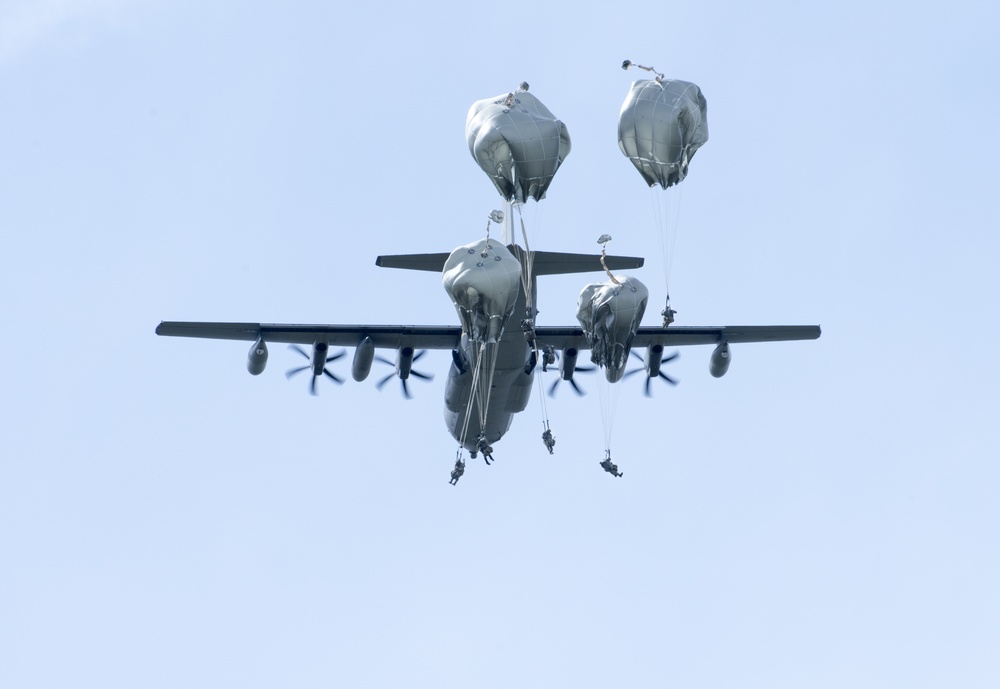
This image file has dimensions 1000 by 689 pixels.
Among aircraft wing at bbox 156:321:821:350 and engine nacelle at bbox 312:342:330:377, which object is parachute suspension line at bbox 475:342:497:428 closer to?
aircraft wing at bbox 156:321:821:350

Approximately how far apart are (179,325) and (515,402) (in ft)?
43.2

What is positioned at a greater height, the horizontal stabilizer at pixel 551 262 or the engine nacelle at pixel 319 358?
the horizontal stabilizer at pixel 551 262

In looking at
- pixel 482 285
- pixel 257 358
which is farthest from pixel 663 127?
pixel 257 358

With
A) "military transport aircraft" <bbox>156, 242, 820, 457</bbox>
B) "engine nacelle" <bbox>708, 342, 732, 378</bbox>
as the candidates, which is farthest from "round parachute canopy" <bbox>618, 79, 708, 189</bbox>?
"engine nacelle" <bbox>708, 342, 732, 378</bbox>

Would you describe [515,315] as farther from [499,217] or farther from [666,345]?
[666,345]

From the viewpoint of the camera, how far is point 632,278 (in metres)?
50.0

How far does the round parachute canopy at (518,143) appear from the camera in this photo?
47.1 metres

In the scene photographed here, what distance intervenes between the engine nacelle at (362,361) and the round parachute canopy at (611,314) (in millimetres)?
11208

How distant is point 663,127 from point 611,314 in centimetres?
606

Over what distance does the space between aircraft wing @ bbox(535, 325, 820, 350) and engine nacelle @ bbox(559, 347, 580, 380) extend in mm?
299

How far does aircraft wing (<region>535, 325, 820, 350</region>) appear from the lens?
201ft

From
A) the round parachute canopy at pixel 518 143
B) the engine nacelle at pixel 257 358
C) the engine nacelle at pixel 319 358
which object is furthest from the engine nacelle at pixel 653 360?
the engine nacelle at pixel 257 358

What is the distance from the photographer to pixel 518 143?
47.0m

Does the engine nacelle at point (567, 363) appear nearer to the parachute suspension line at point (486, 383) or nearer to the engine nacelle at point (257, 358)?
the parachute suspension line at point (486, 383)
